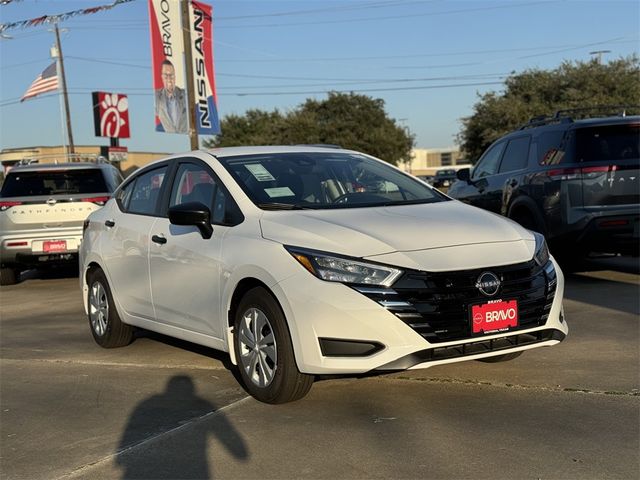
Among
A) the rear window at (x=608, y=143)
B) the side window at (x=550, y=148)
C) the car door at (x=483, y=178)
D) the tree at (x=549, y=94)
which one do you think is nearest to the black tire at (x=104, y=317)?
the side window at (x=550, y=148)

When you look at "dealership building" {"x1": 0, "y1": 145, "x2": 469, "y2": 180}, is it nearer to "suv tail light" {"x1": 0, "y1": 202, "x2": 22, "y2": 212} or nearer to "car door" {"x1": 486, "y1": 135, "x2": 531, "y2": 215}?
"suv tail light" {"x1": 0, "y1": 202, "x2": 22, "y2": 212}

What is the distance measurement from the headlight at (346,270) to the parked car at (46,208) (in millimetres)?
7219

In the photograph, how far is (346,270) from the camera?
4191 mm

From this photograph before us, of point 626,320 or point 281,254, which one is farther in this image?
point 626,320

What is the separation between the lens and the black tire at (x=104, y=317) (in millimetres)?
6512

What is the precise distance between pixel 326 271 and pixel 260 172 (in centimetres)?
142

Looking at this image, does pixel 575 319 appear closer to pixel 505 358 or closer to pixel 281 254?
pixel 505 358

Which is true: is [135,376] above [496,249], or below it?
below

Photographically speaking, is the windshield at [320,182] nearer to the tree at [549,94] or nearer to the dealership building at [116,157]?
the dealership building at [116,157]

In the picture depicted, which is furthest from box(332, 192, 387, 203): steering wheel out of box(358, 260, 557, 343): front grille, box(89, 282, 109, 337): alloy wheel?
box(89, 282, 109, 337): alloy wheel

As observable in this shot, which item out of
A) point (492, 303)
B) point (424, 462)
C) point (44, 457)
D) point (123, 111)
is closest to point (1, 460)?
point (44, 457)

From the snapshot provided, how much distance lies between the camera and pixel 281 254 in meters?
4.39

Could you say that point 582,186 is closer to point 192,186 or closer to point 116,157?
point 192,186

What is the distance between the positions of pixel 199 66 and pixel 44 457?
17121 mm
